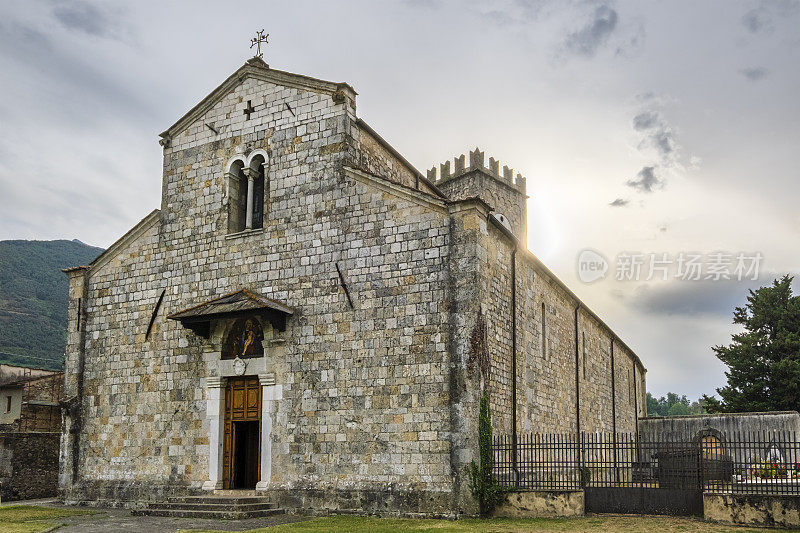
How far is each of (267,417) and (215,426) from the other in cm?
178

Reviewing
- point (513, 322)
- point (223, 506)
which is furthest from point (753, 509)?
point (223, 506)

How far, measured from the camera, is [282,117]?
21109 millimetres

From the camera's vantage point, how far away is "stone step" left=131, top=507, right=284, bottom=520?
17.4 metres

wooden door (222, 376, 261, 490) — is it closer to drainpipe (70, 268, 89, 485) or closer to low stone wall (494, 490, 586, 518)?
drainpipe (70, 268, 89, 485)

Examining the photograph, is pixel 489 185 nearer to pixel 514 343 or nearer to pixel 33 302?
pixel 514 343

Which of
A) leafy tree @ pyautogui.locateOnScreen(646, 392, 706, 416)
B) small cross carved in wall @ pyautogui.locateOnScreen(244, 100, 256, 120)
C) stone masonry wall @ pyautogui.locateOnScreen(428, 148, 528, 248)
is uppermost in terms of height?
stone masonry wall @ pyautogui.locateOnScreen(428, 148, 528, 248)

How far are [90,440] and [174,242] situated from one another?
21.4 feet

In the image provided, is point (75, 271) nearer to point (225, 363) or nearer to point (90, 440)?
point (90, 440)

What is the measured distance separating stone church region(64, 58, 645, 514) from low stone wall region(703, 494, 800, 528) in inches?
203

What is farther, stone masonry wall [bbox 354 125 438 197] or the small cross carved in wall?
the small cross carved in wall

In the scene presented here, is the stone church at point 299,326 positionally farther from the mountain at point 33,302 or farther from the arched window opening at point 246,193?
the mountain at point 33,302

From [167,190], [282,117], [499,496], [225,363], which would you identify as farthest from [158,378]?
[499,496]

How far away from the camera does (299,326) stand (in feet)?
A: 63.8

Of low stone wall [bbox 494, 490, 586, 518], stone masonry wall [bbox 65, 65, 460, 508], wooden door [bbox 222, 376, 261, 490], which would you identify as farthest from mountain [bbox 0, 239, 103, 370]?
low stone wall [bbox 494, 490, 586, 518]
